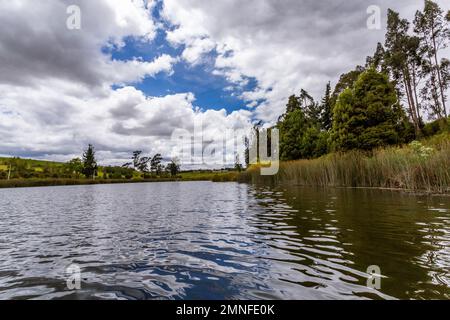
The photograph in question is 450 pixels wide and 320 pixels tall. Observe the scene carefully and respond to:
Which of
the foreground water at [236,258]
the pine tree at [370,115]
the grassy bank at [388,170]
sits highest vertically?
the pine tree at [370,115]

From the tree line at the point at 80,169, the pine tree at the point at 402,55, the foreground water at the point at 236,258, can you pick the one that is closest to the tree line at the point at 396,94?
the pine tree at the point at 402,55

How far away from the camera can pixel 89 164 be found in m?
60.8

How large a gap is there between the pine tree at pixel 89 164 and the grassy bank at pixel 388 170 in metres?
54.1

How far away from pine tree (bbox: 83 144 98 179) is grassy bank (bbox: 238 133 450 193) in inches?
2130

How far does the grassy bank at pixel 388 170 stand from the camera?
30.9 ft

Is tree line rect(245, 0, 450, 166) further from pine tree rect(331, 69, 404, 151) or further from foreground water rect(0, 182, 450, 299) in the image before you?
foreground water rect(0, 182, 450, 299)

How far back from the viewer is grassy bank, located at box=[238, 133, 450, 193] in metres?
9.42

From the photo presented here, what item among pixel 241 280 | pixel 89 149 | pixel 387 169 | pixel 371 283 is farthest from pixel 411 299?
pixel 89 149

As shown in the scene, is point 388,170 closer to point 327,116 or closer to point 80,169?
point 327,116

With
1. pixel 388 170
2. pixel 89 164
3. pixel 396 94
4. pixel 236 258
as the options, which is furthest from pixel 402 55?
pixel 89 164

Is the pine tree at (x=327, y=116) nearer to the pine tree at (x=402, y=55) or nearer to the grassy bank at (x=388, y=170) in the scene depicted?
the pine tree at (x=402, y=55)

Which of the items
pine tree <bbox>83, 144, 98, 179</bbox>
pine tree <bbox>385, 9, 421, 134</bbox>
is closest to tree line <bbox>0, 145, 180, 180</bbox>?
pine tree <bbox>83, 144, 98, 179</bbox>

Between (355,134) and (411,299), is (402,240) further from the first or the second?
(355,134)

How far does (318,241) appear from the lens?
13.0 ft
